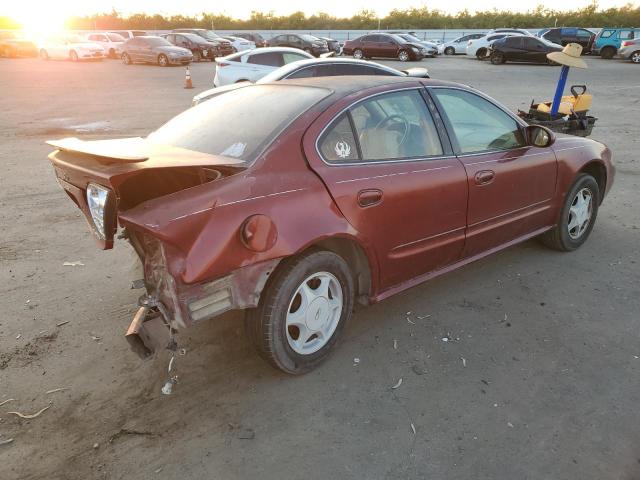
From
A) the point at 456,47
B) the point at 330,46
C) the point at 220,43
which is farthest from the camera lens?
the point at 456,47

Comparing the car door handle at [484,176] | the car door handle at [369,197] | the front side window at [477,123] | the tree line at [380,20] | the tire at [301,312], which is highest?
the front side window at [477,123]

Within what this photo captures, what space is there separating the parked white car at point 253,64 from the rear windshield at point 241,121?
10.6 m

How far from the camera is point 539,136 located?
3.95 meters

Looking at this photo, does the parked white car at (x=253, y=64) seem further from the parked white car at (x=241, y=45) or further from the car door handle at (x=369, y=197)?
the parked white car at (x=241, y=45)

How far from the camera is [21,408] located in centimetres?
269

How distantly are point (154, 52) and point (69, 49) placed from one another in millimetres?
6608

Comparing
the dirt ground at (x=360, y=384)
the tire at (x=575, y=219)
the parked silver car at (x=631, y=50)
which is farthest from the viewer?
the parked silver car at (x=631, y=50)

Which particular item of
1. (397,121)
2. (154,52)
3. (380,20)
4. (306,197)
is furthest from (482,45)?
(380,20)

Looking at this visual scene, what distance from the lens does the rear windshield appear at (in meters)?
2.89

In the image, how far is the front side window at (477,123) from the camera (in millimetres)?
3572

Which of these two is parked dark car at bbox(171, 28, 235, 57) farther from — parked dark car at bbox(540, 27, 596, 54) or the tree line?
the tree line

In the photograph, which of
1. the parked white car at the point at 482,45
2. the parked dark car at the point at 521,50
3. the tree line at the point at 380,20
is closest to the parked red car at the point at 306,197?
the parked dark car at the point at 521,50

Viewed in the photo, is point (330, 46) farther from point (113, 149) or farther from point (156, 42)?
point (113, 149)

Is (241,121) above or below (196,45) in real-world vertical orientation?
above
